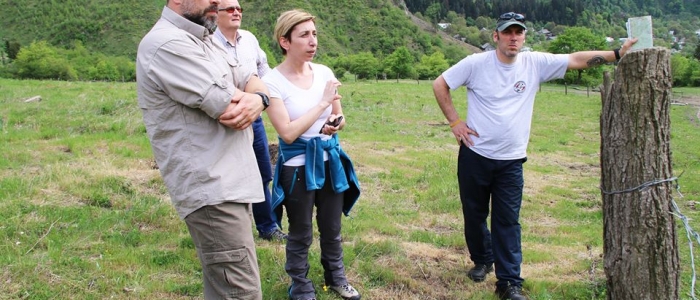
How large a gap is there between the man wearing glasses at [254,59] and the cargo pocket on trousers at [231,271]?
1.89m

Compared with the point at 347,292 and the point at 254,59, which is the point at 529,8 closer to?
the point at 254,59

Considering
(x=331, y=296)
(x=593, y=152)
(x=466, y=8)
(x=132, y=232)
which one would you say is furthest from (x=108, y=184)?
(x=466, y=8)

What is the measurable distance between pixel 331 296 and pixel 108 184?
3.93 m

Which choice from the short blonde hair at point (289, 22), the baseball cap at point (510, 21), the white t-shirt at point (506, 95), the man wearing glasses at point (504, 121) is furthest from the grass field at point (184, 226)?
the baseball cap at point (510, 21)

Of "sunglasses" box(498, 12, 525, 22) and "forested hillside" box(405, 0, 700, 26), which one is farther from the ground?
"forested hillside" box(405, 0, 700, 26)

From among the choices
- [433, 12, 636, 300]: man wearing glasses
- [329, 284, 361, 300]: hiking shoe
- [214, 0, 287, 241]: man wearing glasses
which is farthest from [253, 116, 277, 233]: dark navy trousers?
[433, 12, 636, 300]: man wearing glasses

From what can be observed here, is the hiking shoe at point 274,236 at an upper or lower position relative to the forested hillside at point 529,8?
lower

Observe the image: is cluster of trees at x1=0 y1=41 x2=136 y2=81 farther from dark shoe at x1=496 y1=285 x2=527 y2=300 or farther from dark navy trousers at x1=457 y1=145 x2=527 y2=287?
dark shoe at x1=496 y1=285 x2=527 y2=300

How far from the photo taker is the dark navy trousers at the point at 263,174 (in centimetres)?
498

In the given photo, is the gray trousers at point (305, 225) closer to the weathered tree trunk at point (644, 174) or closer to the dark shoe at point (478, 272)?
the dark shoe at point (478, 272)

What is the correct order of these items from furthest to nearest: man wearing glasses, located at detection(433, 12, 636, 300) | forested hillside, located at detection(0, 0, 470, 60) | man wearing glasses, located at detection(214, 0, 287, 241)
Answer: forested hillside, located at detection(0, 0, 470, 60) < man wearing glasses, located at detection(214, 0, 287, 241) < man wearing glasses, located at detection(433, 12, 636, 300)

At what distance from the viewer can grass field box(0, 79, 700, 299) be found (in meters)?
4.28

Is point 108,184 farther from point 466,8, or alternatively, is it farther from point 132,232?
point 466,8

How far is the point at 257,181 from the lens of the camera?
2.93 meters
